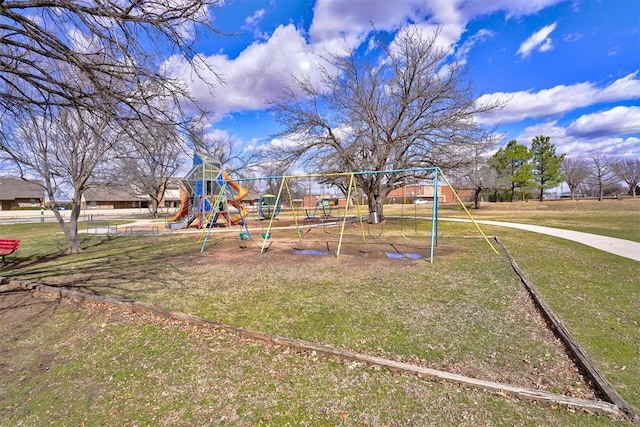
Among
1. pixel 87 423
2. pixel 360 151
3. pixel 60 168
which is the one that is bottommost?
pixel 87 423

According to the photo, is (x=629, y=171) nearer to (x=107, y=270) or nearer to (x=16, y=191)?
(x=107, y=270)

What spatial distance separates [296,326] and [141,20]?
4.14 m

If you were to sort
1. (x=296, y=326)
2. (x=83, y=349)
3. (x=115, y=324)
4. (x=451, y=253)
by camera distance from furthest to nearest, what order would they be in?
(x=451, y=253) < (x=115, y=324) < (x=296, y=326) < (x=83, y=349)

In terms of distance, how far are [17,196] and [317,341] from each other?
6816cm

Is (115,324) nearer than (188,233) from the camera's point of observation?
Yes

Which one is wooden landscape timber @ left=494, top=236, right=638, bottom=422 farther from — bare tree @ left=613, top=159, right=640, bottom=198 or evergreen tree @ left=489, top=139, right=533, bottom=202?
bare tree @ left=613, top=159, right=640, bottom=198

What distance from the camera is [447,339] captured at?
13.1ft

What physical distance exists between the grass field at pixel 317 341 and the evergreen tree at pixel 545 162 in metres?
38.2

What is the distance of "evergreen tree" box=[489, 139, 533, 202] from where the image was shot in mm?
37719

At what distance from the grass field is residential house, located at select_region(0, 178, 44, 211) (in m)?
59.7

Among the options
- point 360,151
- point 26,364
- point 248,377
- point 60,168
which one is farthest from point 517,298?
point 60,168

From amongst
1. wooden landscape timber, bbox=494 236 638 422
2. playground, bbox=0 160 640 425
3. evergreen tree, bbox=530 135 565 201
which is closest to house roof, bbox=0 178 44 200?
playground, bbox=0 160 640 425

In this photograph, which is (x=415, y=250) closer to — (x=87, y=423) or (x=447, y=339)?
(x=447, y=339)

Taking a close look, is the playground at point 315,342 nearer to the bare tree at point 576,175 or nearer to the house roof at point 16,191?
the bare tree at point 576,175
